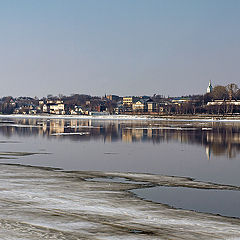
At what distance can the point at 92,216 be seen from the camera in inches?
402

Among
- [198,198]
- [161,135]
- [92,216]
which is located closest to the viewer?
[92,216]

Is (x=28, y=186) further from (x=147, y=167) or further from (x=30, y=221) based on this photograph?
(x=147, y=167)

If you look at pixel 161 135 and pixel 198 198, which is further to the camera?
pixel 161 135

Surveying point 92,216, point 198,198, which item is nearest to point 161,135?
point 198,198

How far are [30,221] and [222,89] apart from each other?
183m

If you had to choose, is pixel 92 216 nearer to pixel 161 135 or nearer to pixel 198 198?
pixel 198 198

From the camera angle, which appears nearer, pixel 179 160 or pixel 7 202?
pixel 7 202

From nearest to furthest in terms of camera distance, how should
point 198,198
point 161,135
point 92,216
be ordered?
1. point 92,216
2. point 198,198
3. point 161,135

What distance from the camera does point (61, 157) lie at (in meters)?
23.4

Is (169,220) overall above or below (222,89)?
below

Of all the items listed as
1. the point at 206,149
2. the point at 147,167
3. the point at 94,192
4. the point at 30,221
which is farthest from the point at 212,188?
the point at 206,149

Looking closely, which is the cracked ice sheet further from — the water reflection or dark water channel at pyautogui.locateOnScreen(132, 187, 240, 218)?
the water reflection

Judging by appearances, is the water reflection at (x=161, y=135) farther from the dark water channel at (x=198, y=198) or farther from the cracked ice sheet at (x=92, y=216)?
the cracked ice sheet at (x=92, y=216)

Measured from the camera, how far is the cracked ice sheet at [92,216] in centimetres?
879
